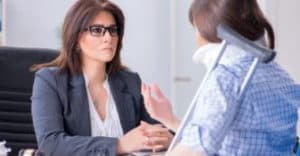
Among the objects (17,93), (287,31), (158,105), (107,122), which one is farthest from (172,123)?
(287,31)

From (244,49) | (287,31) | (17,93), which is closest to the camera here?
(244,49)

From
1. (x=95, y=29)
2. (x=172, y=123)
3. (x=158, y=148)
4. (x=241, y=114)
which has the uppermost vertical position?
(x=95, y=29)

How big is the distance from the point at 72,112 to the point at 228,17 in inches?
34.6

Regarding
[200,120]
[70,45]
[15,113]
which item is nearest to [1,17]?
[15,113]

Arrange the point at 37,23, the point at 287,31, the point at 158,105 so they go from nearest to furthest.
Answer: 1. the point at 158,105
2. the point at 287,31
3. the point at 37,23

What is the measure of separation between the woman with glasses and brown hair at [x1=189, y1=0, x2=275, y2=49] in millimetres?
618

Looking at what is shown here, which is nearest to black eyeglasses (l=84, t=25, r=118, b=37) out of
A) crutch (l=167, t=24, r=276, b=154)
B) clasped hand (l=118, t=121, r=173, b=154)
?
clasped hand (l=118, t=121, r=173, b=154)

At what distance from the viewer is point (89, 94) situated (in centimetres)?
206

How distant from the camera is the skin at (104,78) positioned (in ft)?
6.00

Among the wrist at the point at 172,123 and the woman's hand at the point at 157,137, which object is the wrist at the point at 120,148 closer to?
the woman's hand at the point at 157,137

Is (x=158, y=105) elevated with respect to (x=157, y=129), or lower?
elevated

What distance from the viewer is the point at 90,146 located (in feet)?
6.03

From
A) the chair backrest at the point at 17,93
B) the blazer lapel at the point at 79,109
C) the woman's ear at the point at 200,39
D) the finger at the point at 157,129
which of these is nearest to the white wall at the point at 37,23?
the chair backrest at the point at 17,93

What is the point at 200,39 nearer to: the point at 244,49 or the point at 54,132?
the point at 244,49
